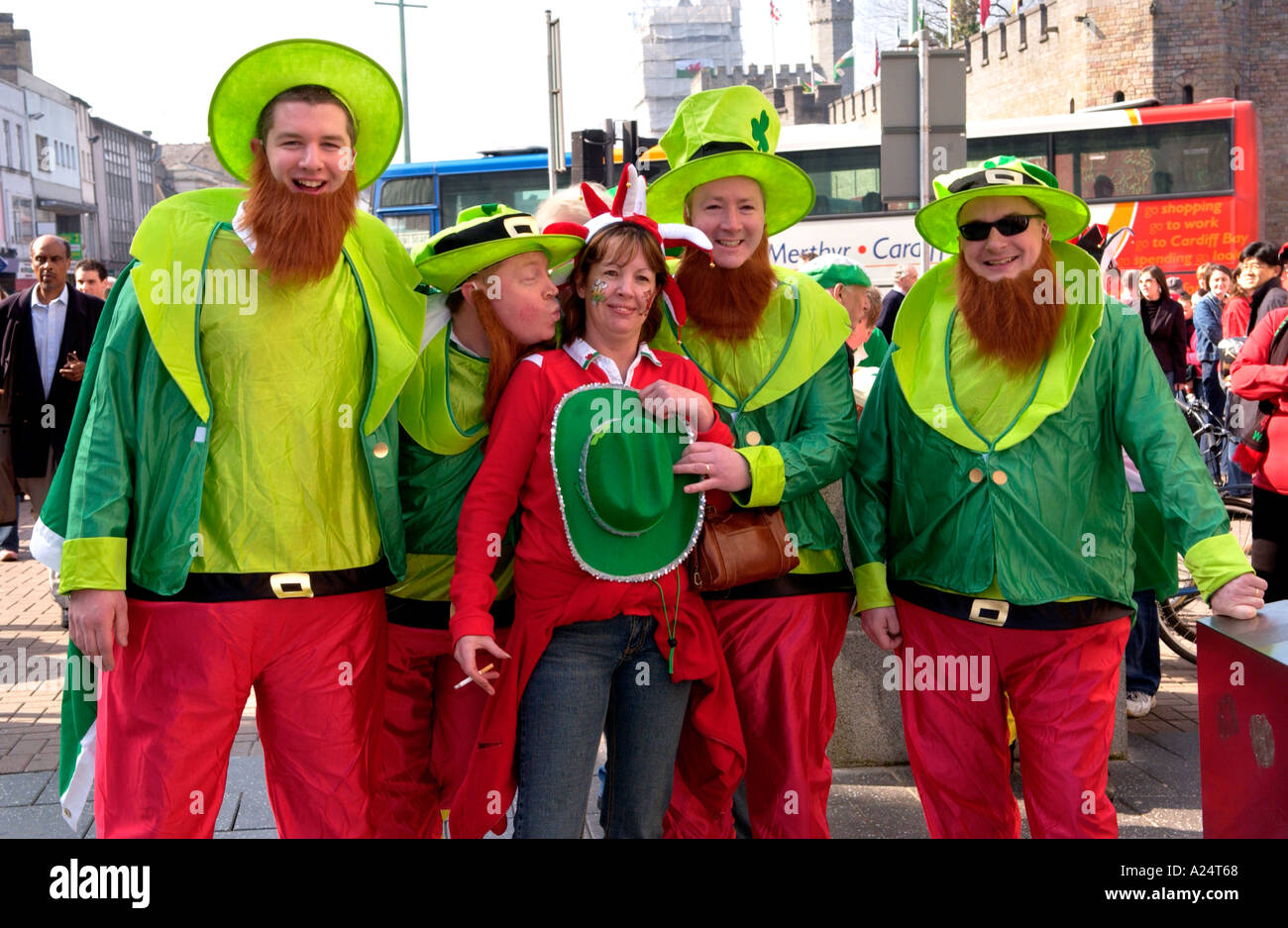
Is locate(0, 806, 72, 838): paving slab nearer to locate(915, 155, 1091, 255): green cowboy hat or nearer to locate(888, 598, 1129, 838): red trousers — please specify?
locate(888, 598, 1129, 838): red trousers

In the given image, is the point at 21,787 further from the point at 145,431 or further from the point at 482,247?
the point at 482,247

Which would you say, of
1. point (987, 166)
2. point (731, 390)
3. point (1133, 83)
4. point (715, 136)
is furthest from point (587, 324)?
point (1133, 83)

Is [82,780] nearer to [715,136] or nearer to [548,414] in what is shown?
[548,414]

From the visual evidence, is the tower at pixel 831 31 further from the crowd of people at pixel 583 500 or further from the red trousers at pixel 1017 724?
the red trousers at pixel 1017 724

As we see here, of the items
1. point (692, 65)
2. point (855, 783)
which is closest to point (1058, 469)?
point (855, 783)

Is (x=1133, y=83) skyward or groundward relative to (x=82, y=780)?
skyward

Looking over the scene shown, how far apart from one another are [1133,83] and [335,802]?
2922 cm

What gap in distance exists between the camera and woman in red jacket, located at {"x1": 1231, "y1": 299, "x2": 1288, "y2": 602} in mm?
4602

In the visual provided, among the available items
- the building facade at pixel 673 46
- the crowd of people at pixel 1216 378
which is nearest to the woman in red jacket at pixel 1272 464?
the crowd of people at pixel 1216 378


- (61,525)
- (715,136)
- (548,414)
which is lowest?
(61,525)

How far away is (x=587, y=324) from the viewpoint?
273cm

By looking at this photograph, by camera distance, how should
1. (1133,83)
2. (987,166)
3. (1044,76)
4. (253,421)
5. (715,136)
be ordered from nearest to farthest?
(253,421), (987,166), (715,136), (1133,83), (1044,76)
